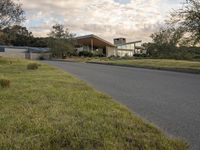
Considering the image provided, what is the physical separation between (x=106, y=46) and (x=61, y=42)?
76.7 ft

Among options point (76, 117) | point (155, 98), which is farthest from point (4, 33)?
point (76, 117)

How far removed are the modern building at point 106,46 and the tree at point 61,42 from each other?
9.68 m

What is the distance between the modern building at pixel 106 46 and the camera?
80000 millimetres

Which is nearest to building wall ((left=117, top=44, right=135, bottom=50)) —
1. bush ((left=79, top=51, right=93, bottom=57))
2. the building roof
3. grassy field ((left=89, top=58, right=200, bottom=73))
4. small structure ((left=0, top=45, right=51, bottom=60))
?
the building roof

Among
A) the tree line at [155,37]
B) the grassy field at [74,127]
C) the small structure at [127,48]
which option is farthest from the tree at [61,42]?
the grassy field at [74,127]

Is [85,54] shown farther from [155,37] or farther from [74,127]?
[74,127]

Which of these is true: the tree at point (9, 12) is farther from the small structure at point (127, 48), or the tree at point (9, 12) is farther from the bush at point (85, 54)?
the small structure at point (127, 48)

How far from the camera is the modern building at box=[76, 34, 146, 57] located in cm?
8000

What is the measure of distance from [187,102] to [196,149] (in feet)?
14.6

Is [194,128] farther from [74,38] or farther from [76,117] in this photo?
[74,38]

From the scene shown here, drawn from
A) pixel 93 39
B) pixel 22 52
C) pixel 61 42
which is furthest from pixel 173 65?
pixel 22 52

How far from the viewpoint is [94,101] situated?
8336 mm

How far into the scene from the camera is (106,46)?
85.9 m

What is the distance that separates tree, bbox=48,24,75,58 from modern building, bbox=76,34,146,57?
9.68 meters
